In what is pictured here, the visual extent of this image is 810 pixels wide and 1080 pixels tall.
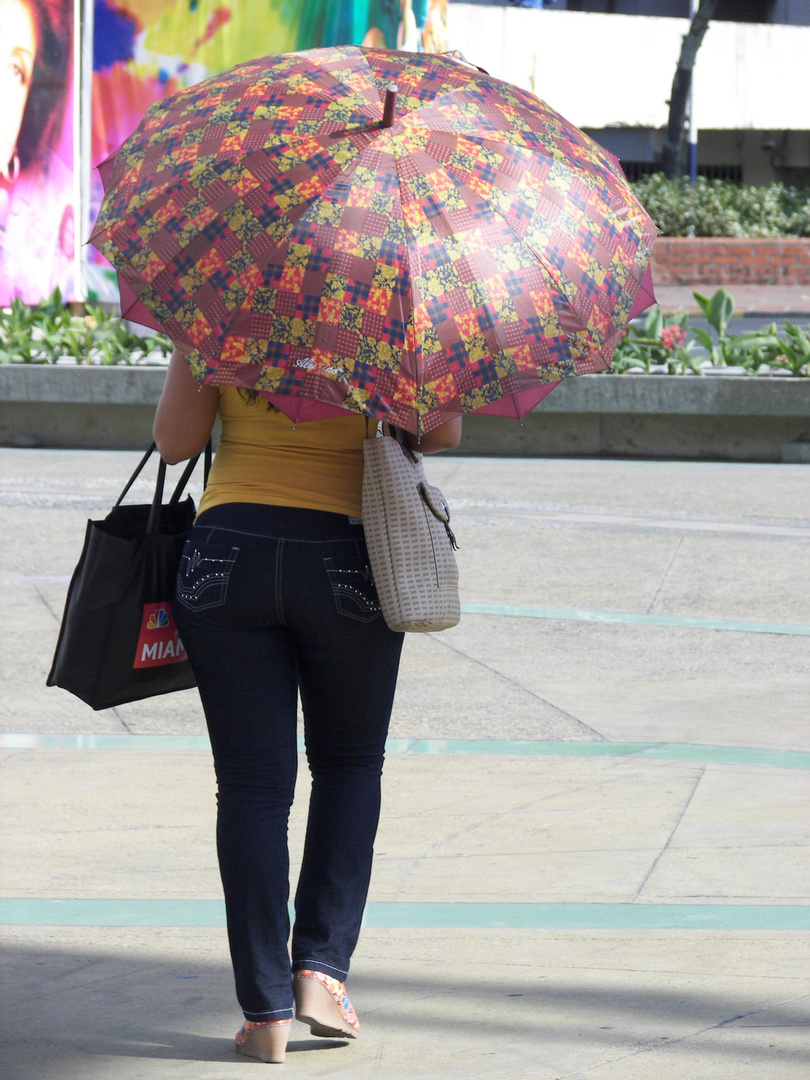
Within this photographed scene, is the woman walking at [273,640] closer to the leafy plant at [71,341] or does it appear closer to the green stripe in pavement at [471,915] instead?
the green stripe in pavement at [471,915]

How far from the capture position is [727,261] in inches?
1103

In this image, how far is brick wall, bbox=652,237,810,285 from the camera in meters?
27.9

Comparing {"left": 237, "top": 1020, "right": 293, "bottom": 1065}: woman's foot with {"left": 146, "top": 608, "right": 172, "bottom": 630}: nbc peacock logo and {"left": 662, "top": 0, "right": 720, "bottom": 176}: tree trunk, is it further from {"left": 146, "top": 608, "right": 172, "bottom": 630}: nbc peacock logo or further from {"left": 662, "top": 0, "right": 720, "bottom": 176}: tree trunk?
{"left": 662, "top": 0, "right": 720, "bottom": 176}: tree trunk

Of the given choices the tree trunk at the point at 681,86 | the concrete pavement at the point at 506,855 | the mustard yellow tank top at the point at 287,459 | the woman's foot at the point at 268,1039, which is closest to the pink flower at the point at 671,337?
the concrete pavement at the point at 506,855

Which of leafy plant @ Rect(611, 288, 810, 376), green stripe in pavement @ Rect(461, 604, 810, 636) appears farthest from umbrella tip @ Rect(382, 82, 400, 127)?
leafy plant @ Rect(611, 288, 810, 376)

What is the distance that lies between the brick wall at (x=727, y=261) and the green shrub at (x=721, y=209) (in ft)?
2.76

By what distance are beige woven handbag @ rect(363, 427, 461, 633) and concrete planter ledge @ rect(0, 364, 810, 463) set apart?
8.99 meters

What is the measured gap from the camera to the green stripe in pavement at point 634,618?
700cm

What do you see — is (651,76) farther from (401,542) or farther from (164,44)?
(401,542)

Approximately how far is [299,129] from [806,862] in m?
2.47

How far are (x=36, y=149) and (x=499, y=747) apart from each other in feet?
47.9

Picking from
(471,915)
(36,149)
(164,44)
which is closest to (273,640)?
(471,915)

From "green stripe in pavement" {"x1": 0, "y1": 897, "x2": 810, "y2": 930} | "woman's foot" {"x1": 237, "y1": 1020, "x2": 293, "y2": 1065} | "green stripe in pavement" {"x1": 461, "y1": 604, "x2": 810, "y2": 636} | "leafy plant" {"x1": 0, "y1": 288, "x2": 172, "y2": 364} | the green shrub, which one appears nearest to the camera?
"woman's foot" {"x1": 237, "y1": 1020, "x2": 293, "y2": 1065}

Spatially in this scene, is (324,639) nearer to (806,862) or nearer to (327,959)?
(327,959)
